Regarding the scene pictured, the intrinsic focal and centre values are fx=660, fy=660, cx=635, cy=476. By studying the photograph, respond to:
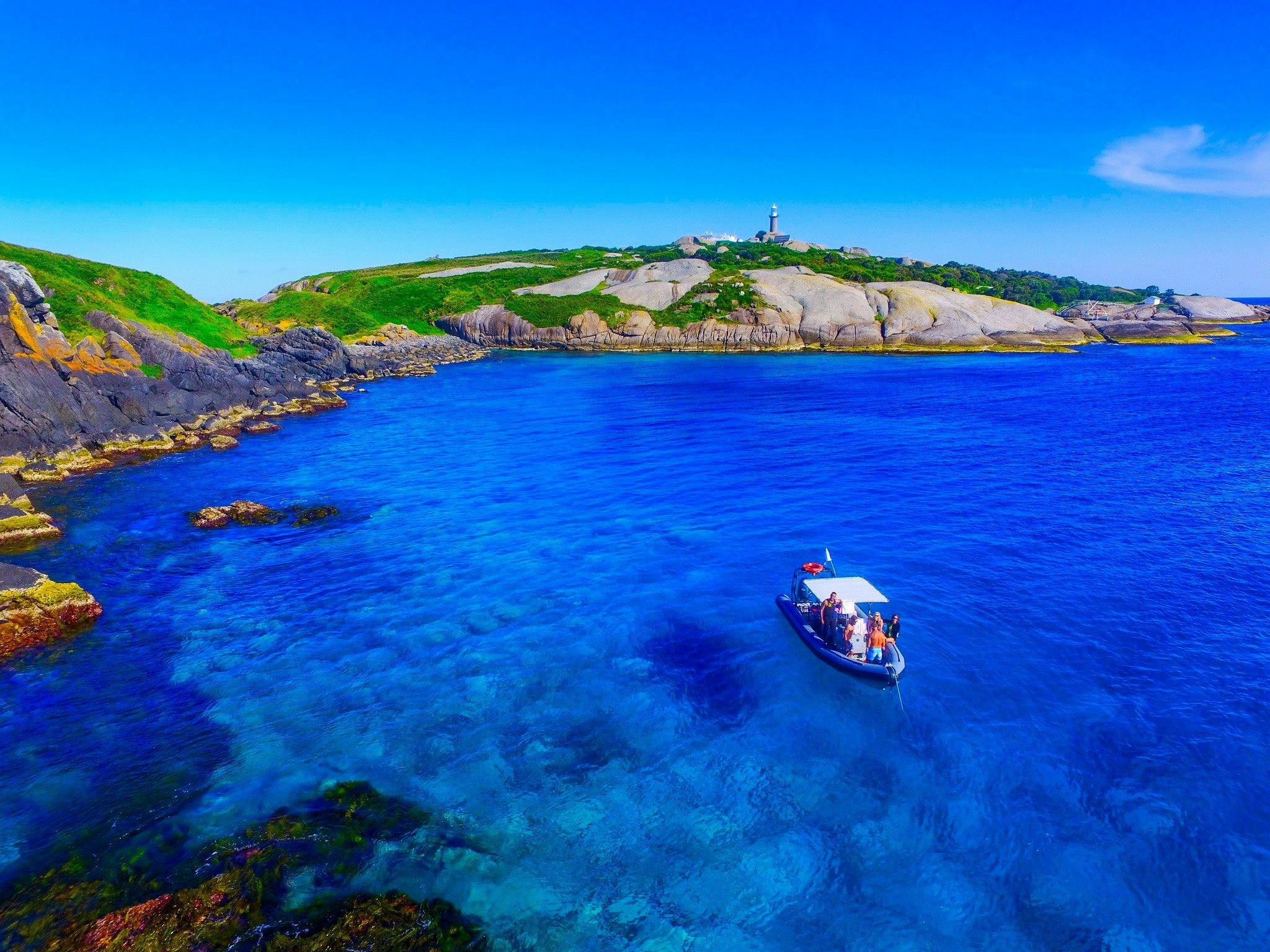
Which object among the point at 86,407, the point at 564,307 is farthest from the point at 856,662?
the point at 564,307

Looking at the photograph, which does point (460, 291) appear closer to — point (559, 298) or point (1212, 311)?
point (559, 298)

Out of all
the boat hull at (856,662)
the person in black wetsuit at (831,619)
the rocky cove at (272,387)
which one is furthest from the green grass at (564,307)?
the person in black wetsuit at (831,619)

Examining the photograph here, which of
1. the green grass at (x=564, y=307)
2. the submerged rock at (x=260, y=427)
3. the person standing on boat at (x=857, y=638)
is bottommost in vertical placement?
the person standing on boat at (x=857, y=638)

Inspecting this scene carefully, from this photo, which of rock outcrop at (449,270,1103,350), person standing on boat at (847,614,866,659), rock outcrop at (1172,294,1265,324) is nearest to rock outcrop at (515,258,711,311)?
rock outcrop at (449,270,1103,350)

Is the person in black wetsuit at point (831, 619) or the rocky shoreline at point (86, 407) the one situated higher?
the rocky shoreline at point (86, 407)

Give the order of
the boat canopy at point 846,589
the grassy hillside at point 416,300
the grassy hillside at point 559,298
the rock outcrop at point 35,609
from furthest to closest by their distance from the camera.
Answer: the grassy hillside at point 416,300
the grassy hillside at point 559,298
the rock outcrop at point 35,609
the boat canopy at point 846,589

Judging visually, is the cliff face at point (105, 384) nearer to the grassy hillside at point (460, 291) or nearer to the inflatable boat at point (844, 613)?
the grassy hillside at point (460, 291)

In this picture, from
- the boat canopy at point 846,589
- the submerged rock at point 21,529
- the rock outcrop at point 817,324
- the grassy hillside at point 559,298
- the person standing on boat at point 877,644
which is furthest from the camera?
the grassy hillside at point 559,298
